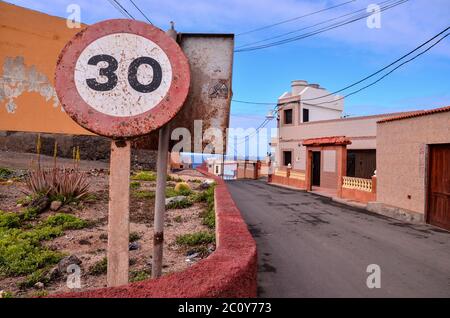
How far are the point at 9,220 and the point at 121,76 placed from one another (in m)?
5.40

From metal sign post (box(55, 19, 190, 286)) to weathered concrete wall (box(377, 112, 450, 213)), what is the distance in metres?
9.19

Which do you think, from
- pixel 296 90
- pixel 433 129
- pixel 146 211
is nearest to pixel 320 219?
pixel 433 129

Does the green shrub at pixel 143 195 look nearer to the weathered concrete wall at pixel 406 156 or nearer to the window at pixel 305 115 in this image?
the weathered concrete wall at pixel 406 156

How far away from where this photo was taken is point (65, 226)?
6246mm

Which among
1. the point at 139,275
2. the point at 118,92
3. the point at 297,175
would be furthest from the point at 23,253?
the point at 297,175

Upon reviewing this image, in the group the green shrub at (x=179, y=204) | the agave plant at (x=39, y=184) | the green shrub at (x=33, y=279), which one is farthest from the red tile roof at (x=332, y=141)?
the green shrub at (x=33, y=279)

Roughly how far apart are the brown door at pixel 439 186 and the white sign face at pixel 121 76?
9210 mm

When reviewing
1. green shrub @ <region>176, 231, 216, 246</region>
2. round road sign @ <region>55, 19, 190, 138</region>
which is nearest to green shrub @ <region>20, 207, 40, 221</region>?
green shrub @ <region>176, 231, 216, 246</region>

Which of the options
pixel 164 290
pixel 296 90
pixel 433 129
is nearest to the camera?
pixel 164 290

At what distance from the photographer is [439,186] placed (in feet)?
30.5

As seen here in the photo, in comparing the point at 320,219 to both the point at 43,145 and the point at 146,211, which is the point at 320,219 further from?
the point at 43,145

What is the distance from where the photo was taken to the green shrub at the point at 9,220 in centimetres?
610

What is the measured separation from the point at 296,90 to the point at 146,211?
905 inches

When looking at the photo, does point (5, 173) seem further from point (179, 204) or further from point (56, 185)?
point (179, 204)
